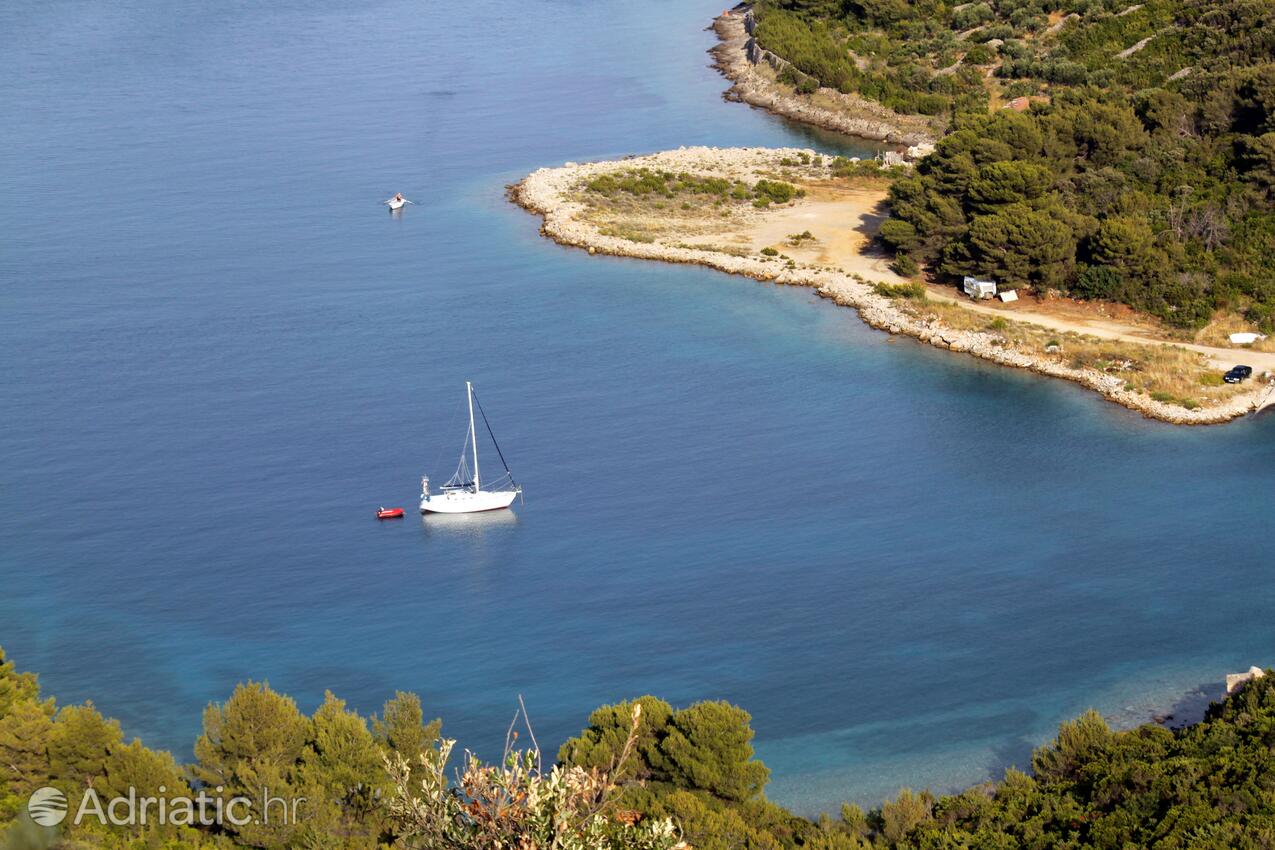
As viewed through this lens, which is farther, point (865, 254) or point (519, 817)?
point (865, 254)

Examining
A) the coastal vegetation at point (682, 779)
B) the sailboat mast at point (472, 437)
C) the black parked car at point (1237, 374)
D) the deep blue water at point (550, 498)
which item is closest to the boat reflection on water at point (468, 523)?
the deep blue water at point (550, 498)

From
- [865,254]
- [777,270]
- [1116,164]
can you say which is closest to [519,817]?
[777,270]

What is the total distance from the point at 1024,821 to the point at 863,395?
31.4 m

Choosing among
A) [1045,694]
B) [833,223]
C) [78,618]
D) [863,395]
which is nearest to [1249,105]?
[833,223]

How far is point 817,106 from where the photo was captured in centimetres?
10625

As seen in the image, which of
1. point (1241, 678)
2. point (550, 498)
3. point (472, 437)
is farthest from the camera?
point (472, 437)

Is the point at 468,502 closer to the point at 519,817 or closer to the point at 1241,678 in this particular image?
the point at 1241,678

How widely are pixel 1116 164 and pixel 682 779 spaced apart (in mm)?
54702

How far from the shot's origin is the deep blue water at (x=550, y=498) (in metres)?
44.3

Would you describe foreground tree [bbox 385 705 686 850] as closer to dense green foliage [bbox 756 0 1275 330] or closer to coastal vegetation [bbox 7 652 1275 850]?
coastal vegetation [bbox 7 652 1275 850]

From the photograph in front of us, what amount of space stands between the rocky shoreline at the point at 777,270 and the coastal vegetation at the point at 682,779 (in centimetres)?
2488

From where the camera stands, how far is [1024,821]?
3291cm

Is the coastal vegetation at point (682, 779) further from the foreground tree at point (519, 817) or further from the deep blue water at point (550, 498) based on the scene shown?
the foreground tree at point (519, 817)

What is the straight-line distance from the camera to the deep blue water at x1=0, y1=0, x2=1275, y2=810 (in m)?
44.3
